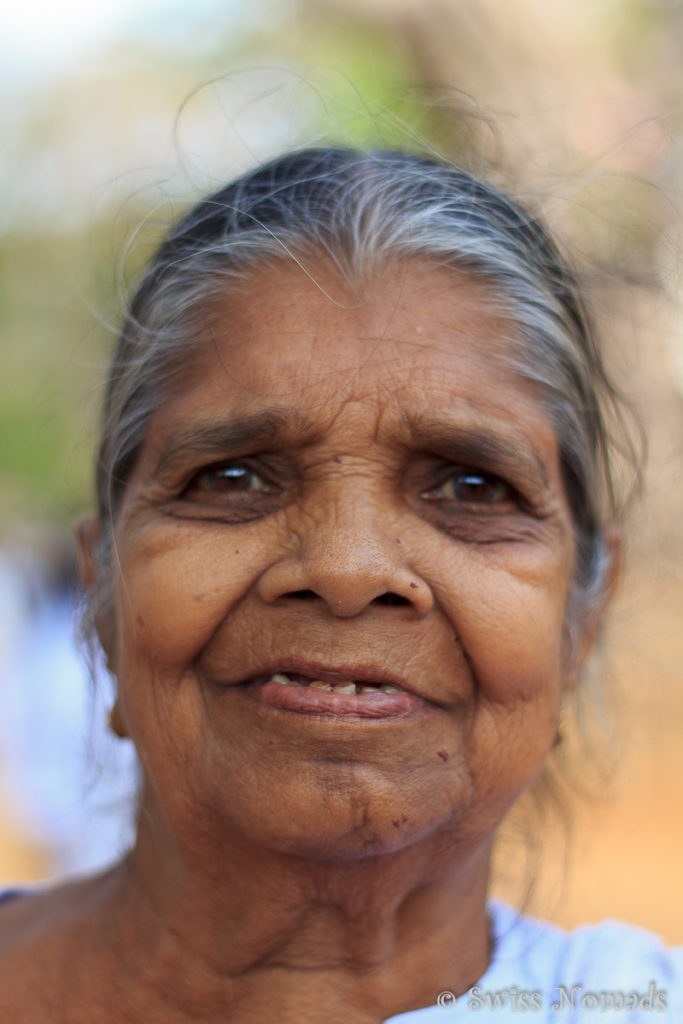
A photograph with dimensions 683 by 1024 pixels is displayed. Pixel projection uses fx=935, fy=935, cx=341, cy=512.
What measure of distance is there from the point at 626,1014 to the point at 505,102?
21.9 ft

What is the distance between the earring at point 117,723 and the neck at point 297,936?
31 cm

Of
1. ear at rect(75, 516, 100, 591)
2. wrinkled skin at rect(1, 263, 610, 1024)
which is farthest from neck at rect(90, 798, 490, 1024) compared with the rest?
ear at rect(75, 516, 100, 591)

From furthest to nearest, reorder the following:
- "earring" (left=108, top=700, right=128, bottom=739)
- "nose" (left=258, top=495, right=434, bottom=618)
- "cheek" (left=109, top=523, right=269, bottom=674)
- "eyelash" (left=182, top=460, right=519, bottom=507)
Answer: "earring" (left=108, top=700, right=128, bottom=739), "eyelash" (left=182, top=460, right=519, bottom=507), "cheek" (left=109, top=523, right=269, bottom=674), "nose" (left=258, top=495, right=434, bottom=618)

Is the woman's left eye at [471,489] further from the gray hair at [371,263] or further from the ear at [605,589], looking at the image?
the ear at [605,589]

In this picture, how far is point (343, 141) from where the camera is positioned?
8.04ft

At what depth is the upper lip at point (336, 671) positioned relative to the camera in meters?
1.71

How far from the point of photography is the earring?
2164 mm

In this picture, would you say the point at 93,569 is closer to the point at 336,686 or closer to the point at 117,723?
the point at 117,723

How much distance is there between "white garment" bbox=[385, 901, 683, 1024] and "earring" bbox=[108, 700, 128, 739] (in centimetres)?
85

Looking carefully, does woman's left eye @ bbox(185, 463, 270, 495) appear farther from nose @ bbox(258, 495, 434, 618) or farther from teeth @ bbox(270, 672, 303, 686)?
teeth @ bbox(270, 672, 303, 686)

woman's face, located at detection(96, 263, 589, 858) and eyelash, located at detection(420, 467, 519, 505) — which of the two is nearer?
woman's face, located at detection(96, 263, 589, 858)

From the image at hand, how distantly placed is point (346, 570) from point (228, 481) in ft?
1.39

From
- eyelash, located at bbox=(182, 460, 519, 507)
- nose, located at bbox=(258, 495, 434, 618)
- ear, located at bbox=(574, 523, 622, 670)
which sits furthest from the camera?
ear, located at bbox=(574, 523, 622, 670)

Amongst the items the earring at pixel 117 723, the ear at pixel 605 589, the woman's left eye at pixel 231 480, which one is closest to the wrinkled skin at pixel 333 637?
the woman's left eye at pixel 231 480
